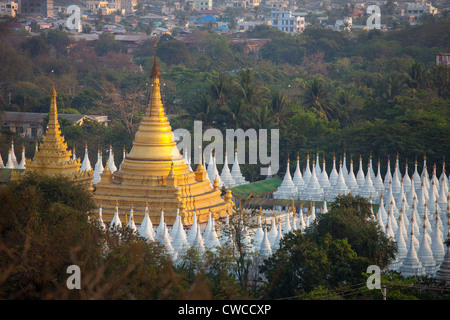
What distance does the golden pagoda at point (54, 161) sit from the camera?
131 feet

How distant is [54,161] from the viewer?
132 feet

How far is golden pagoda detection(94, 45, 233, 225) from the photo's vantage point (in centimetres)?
3750

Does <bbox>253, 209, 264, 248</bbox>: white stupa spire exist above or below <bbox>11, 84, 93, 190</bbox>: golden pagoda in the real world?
below

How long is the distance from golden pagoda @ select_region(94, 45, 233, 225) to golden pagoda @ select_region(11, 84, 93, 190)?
156 centimetres

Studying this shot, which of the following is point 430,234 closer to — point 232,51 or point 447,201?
point 447,201

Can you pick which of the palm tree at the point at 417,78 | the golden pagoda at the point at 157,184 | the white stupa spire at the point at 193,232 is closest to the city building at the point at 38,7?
the palm tree at the point at 417,78

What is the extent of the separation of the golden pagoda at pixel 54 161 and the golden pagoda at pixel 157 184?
1.56m

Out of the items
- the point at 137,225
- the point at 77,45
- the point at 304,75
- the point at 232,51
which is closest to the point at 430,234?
the point at 137,225

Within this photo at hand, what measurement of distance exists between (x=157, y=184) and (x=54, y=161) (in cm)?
454

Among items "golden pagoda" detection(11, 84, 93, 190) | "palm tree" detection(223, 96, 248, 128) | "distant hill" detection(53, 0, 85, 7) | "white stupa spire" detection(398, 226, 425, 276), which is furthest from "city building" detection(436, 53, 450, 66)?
"distant hill" detection(53, 0, 85, 7)

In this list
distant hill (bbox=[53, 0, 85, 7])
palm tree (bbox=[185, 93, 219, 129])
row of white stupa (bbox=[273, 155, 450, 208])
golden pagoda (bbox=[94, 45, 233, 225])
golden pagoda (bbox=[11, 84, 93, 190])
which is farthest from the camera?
distant hill (bbox=[53, 0, 85, 7])

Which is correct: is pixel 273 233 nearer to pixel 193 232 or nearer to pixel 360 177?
pixel 193 232

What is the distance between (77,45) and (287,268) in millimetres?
93858

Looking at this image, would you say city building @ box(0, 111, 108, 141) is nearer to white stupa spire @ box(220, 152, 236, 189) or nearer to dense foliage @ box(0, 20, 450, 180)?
dense foliage @ box(0, 20, 450, 180)
